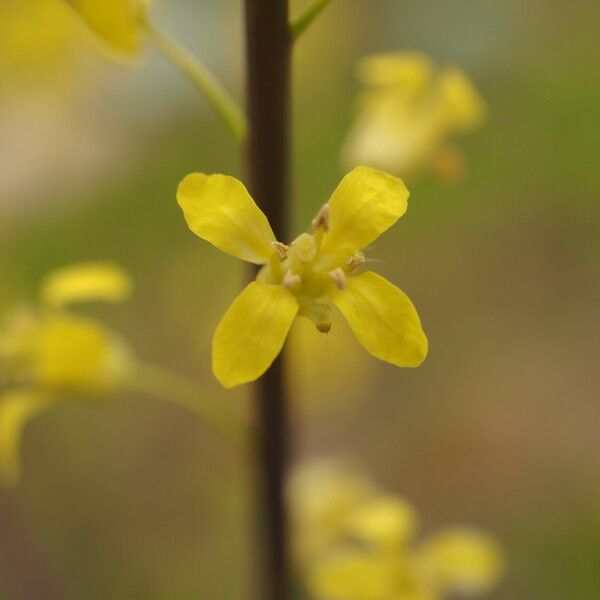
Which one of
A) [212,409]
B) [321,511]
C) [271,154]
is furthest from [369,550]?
[271,154]

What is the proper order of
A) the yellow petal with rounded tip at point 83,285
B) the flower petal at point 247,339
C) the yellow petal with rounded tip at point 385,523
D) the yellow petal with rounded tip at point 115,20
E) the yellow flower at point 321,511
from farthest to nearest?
the yellow flower at point 321,511, the yellow petal with rounded tip at point 385,523, the yellow petal with rounded tip at point 83,285, the yellow petal with rounded tip at point 115,20, the flower petal at point 247,339

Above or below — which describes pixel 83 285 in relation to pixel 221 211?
above

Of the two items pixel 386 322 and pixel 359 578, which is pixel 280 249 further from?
pixel 359 578

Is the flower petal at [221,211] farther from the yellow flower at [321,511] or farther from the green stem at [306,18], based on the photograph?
the yellow flower at [321,511]

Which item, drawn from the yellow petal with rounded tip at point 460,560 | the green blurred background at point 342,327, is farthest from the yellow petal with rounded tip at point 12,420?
the green blurred background at point 342,327

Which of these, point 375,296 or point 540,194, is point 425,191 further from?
point 375,296

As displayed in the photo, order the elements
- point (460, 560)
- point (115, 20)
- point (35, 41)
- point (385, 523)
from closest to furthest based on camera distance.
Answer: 1. point (115, 20)
2. point (385, 523)
3. point (460, 560)
4. point (35, 41)

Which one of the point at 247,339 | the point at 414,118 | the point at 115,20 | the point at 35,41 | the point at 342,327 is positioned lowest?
the point at 247,339

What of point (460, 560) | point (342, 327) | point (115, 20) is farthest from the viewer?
point (342, 327)
